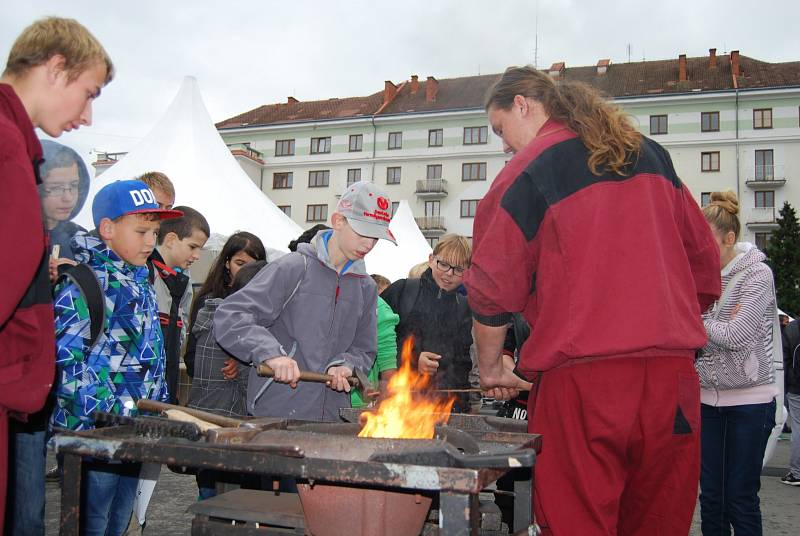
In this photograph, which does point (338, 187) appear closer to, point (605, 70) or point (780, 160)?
point (605, 70)

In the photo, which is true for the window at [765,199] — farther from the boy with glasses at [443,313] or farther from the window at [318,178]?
the boy with glasses at [443,313]

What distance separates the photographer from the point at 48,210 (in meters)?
3.00

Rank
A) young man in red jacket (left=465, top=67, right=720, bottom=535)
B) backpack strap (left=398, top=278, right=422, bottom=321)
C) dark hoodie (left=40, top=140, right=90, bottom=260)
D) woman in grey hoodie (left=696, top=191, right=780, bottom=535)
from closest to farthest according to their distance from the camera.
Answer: young man in red jacket (left=465, top=67, right=720, bottom=535), dark hoodie (left=40, top=140, right=90, bottom=260), woman in grey hoodie (left=696, top=191, right=780, bottom=535), backpack strap (left=398, top=278, right=422, bottom=321)

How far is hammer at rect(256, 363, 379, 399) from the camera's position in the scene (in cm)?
261

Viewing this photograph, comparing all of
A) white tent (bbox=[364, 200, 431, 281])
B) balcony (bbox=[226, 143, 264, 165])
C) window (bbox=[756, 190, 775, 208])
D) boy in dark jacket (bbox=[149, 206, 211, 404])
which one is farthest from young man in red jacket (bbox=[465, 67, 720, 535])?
balcony (bbox=[226, 143, 264, 165])

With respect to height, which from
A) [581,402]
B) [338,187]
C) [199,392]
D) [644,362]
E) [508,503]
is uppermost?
[338,187]

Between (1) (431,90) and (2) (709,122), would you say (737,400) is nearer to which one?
(2) (709,122)

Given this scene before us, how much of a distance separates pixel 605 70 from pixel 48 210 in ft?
150

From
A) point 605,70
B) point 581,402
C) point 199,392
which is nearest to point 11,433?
point 199,392

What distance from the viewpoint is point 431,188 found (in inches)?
1681

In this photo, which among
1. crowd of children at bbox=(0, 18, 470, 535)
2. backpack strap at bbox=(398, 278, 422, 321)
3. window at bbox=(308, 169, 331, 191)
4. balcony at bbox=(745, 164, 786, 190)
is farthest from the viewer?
window at bbox=(308, 169, 331, 191)

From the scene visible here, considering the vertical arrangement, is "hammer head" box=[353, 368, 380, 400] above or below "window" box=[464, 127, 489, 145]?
below

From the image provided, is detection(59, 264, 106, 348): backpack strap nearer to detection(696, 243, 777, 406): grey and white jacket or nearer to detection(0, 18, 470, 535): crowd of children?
detection(0, 18, 470, 535): crowd of children

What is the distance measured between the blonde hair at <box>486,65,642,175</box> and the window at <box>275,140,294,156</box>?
147ft
